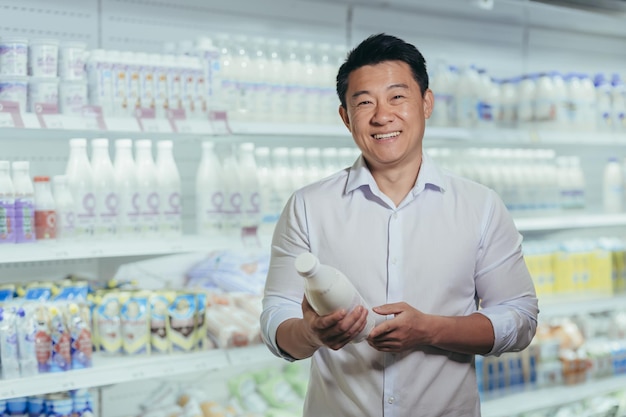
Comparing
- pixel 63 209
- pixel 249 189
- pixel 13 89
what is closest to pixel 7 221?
pixel 63 209

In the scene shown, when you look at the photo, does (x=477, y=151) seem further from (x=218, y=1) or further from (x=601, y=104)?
(x=218, y=1)

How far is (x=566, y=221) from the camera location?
381 centimetres

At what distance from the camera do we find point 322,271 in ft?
4.78

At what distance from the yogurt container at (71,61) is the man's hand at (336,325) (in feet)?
4.60

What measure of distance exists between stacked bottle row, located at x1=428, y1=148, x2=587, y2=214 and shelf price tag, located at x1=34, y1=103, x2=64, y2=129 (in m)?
1.85

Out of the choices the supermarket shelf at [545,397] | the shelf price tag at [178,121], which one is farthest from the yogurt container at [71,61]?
the supermarket shelf at [545,397]

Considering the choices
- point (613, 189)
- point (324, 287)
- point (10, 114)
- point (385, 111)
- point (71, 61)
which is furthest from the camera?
point (613, 189)

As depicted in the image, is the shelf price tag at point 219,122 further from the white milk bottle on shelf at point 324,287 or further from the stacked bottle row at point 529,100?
the white milk bottle on shelf at point 324,287

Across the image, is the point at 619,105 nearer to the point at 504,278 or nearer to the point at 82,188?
the point at 504,278

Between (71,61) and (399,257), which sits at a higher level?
(71,61)

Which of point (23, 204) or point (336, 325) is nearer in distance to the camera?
point (336, 325)

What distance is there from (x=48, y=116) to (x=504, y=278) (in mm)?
1497

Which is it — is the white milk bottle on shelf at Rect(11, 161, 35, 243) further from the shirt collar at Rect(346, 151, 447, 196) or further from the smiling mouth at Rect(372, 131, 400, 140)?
the smiling mouth at Rect(372, 131, 400, 140)

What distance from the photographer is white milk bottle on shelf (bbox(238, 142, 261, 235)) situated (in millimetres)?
2967
